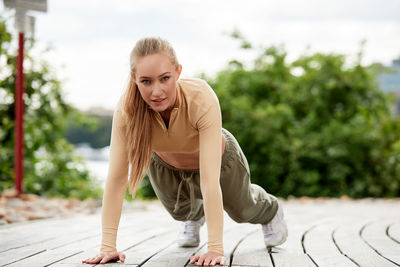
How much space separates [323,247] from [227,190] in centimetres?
66

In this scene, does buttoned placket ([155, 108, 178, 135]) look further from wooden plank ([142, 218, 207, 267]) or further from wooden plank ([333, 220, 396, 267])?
wooden plank ([333, 220, 396, 267])

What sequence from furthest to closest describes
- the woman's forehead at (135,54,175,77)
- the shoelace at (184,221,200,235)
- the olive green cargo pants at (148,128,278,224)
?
the shoelace at (184,221,200,235) → the olive green cargo pants at (148,128,278,224) → the woman's forehead at (135,54,175,77)

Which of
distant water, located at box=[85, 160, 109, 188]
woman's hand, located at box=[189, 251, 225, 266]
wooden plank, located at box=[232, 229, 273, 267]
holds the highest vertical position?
woman's hand, located at box=[189, 251, 225, 266]

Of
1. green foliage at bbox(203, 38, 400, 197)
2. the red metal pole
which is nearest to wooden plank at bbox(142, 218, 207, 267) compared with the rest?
the red metal pole

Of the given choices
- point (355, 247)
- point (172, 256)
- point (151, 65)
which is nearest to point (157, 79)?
point (151, 65)

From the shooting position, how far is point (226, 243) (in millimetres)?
2760

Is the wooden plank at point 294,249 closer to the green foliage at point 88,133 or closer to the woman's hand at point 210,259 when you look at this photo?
the woman's hand at point 210,259

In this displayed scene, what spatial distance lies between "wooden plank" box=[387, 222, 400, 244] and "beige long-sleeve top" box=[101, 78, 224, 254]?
138 cm

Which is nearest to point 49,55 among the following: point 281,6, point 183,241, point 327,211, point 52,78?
point 52,78

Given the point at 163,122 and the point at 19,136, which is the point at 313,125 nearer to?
the point at 19,136

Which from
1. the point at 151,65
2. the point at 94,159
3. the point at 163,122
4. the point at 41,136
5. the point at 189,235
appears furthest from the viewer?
the point at 94,159

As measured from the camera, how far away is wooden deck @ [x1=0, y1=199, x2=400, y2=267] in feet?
7.08

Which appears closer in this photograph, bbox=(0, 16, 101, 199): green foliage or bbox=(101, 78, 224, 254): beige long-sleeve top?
bbox=(101, 78, 224, 254): beige long-sleeve top

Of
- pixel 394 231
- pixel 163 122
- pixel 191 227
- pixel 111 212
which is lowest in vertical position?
pixel 394 231
